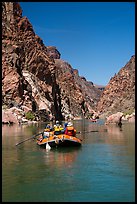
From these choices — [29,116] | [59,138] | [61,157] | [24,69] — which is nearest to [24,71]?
[24,69]

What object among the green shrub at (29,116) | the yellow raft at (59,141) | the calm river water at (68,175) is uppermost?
the green shrub at (29,116)

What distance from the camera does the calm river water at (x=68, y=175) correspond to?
45.8ft

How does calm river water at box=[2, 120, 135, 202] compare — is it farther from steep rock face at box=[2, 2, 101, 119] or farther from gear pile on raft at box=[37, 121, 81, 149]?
steep rock face at box=[2, 2, 101, 119]

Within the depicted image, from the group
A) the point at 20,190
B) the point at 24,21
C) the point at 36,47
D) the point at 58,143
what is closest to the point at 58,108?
the point at 36,47

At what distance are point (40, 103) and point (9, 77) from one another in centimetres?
1593

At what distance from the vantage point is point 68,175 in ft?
58.3

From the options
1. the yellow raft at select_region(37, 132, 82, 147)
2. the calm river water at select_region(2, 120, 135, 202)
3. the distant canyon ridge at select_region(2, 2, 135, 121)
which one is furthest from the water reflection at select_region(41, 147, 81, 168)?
the distant canyon ridge at select_region(2, 2, 135, 121)

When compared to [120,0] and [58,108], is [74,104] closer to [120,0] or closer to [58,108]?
[58,108]

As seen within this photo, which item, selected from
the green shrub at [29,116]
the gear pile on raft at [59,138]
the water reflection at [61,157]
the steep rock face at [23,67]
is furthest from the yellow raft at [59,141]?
the steep rock face at [23,67]

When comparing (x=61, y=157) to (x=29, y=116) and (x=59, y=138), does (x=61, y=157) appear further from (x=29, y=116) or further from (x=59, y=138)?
(x=29, y=116)

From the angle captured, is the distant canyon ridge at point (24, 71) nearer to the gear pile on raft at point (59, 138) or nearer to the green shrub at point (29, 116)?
the green shrub at point (29, 116)

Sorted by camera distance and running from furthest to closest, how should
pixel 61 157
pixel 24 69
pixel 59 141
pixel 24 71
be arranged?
pixel 24 69 < pixel 24 71 < pixel 59 141 < pixel 61 157

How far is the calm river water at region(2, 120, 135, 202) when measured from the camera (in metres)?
14.0

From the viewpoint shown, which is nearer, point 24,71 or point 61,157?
point 61,157
